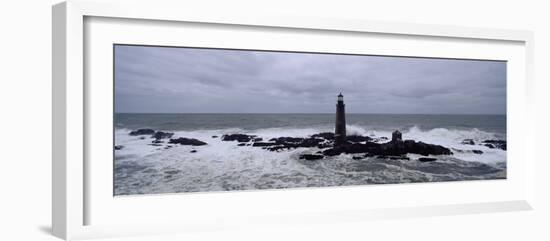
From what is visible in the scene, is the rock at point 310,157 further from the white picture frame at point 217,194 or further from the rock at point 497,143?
the rock at point 497,143

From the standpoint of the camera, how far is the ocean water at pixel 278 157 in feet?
15.2

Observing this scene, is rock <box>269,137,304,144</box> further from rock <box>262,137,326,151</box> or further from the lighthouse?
the lighthouse

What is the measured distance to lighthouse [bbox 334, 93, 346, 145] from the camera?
16.9 feet

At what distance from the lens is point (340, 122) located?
5160mm

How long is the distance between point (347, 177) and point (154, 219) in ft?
6.61

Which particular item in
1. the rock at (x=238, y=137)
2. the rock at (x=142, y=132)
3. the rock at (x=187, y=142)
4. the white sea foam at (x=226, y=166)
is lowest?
the white sea foam at (x=226, y=166)

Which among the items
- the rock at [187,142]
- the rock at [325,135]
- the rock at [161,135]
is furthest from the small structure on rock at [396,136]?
the rock at [161,135]

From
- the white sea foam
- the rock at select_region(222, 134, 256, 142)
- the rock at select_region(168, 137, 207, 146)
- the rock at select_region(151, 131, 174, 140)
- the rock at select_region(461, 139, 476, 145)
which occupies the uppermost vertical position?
the rock at select_region(151, 131, 174, 140)


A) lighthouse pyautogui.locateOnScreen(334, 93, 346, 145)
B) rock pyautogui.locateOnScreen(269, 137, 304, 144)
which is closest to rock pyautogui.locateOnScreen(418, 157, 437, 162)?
lighthouse pyautogui.locateOnScreen(334, 93, 346, 145)

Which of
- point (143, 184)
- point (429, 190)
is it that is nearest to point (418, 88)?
point (429, 190)

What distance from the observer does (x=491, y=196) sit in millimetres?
5562

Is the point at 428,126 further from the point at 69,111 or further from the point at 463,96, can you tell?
the point at 69,111

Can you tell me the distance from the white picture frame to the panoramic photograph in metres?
0.14

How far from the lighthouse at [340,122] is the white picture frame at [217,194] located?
54 centimetres
